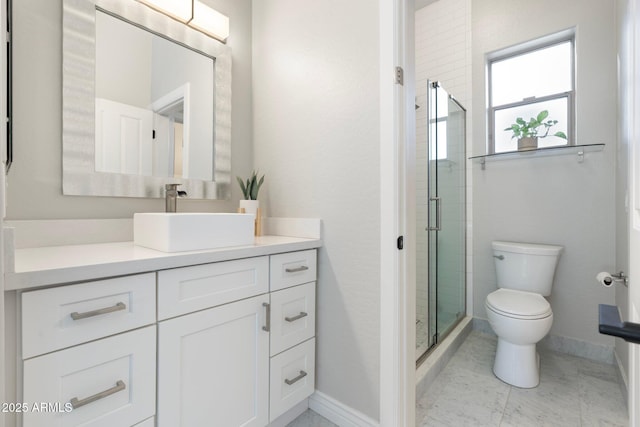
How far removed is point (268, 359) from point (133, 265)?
68 cm

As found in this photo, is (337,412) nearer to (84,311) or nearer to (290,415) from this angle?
(290,415)

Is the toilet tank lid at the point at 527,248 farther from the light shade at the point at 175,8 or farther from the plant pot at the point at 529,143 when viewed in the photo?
the light shade at the point at 175,8

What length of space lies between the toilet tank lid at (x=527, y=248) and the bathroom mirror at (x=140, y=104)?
6.36 ft

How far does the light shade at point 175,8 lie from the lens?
1.45m

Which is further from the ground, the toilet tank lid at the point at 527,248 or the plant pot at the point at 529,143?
the plant pot at the point at 529,143

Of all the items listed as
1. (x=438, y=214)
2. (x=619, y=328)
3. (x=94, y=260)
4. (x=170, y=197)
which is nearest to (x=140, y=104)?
(x=170, y=197)

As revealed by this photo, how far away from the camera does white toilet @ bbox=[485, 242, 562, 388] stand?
173 cm

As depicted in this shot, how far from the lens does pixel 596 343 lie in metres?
2.01

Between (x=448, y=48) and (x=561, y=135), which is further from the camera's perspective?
(x=448, y=48)

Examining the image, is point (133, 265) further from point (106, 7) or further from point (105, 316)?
point (106, 7)

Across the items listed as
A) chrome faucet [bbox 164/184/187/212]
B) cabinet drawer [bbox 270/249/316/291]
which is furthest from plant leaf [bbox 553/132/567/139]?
chrome faucet [bbox 164/184/187/212]

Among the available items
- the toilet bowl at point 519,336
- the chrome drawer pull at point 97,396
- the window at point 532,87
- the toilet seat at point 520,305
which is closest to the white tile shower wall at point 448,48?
the window at point 532,87

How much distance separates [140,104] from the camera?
4.71ft

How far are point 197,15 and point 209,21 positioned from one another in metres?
0.07
